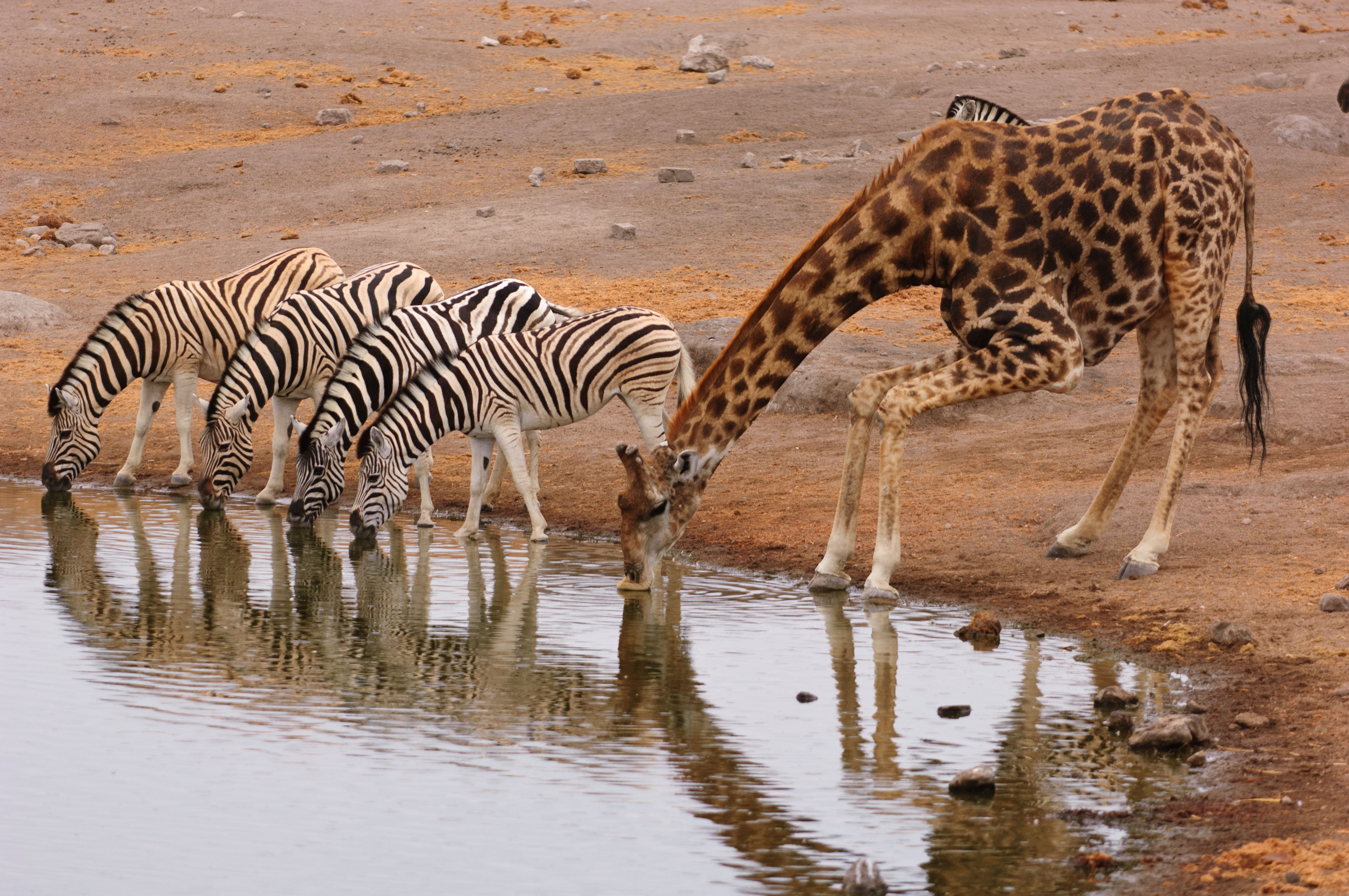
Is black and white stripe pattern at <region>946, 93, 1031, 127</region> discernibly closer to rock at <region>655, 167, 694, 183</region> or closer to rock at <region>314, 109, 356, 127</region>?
rock at <region>655, 167, 694, 183</region>

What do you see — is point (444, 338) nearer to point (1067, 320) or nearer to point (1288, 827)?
point (1067, 320)

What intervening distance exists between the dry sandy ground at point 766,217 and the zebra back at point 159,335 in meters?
0.83

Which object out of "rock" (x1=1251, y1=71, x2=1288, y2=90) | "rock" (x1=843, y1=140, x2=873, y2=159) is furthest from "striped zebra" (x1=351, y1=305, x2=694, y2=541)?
"rock" (x1=1251, y1=71, x2=1288, y2=90)

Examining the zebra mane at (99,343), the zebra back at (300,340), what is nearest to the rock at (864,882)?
the zebra back at (300,340)

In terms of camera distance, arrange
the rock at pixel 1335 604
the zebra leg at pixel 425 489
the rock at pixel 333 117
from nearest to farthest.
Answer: the rock at pixel 1335 604, the zebra leg at pixel 425 489, the rock at pixel 333 117

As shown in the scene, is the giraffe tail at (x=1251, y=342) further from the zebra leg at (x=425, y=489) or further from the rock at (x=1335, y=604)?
the zebra leg at (x=425, y=489)

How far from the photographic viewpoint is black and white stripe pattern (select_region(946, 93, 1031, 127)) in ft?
29.8

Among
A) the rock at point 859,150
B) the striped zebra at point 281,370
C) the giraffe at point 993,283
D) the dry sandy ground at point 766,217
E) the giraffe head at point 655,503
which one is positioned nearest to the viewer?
the dry sandy ground at point 766,217

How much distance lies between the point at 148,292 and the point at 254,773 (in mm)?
8209

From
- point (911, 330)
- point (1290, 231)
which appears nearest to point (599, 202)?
point (911, 330)

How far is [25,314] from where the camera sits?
17.5m

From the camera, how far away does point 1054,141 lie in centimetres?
857

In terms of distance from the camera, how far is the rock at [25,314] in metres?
17.3

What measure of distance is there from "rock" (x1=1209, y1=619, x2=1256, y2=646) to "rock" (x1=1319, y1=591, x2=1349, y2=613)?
17.8 inches
